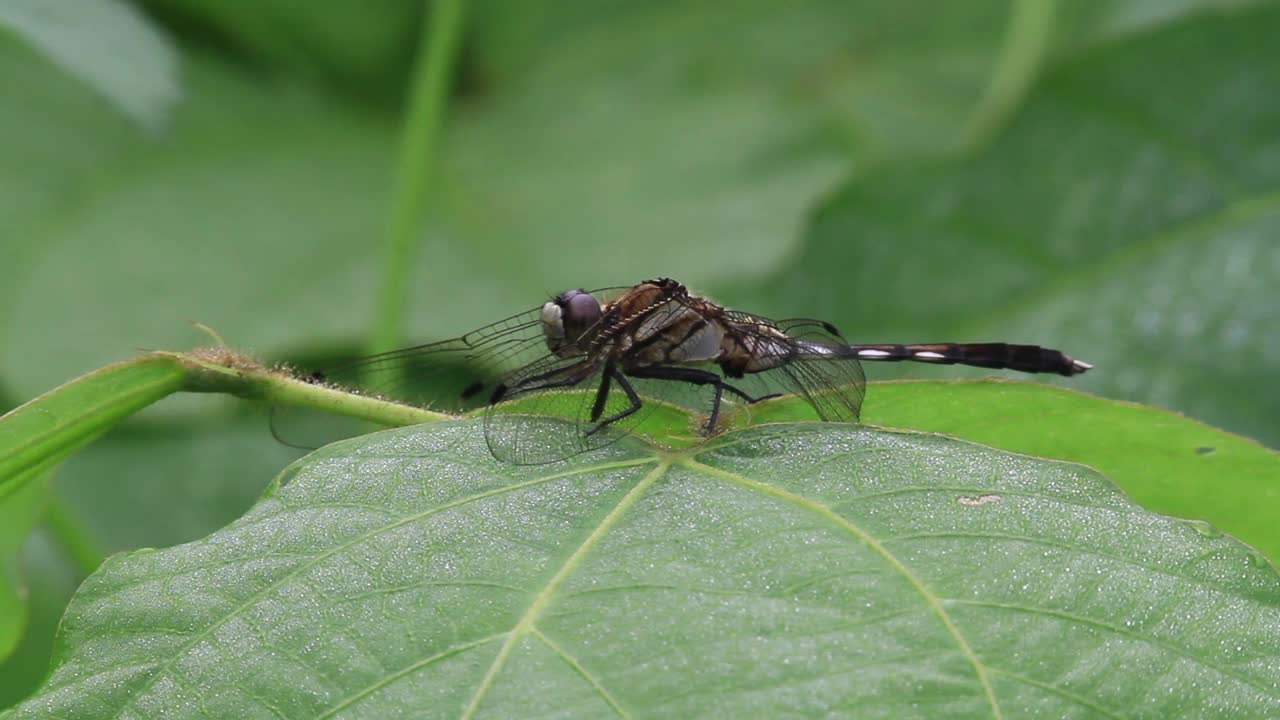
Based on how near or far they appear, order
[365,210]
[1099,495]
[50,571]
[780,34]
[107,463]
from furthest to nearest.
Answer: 1. [780,34]
2. [365,210]
3. [107,463]
4. [50,571]
5. [1099,495]

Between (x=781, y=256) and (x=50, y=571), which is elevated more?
(x=781, y=256)

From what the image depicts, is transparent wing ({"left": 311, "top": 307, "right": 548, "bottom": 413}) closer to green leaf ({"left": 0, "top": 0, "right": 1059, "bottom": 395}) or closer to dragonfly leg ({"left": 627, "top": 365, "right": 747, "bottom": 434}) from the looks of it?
dragonfly leg ({"left": 627, "top": 365, "right": 747, "bottom": 434})

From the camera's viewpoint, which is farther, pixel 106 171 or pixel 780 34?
pixel 780 34

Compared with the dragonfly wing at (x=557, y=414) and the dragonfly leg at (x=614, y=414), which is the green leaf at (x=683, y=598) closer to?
the dragonfly wing at (x=557, y=414)

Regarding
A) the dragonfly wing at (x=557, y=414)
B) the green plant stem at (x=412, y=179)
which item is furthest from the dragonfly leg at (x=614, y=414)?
the green plant stem at (x=412, y=179)

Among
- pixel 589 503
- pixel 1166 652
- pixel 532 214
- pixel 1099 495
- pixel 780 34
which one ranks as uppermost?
pixel 780 34

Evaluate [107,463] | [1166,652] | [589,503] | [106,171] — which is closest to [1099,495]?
[1166,652]

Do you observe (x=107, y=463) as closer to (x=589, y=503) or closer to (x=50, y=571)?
(x=50, y=571)
